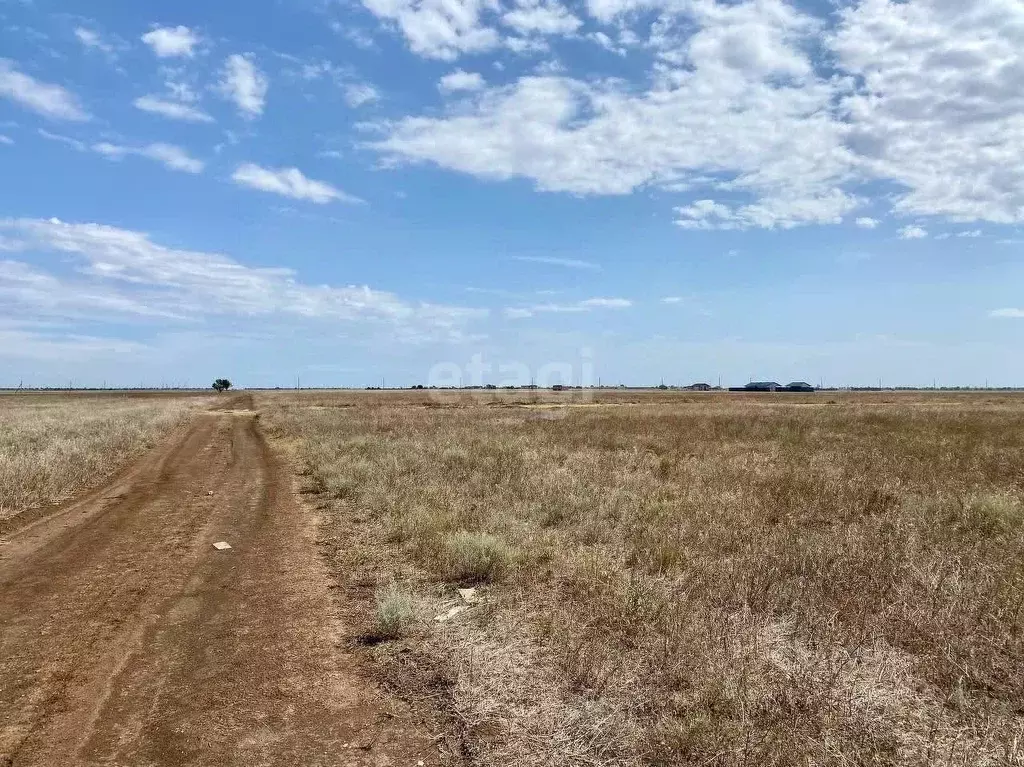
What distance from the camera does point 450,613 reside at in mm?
6609

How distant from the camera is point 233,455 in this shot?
75.2 ft

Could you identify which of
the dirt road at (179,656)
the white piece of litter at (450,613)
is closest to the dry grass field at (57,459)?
the dirt road at (179,656)

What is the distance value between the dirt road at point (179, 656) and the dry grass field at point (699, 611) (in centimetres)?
58

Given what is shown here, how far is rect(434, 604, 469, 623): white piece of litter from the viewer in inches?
253

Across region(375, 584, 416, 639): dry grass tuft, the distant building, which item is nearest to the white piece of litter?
region(375, 584, 416, 639): dry grass tuft

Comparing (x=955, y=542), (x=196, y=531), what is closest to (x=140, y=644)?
(x=196, y=531)

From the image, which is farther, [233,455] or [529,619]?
[233,455]

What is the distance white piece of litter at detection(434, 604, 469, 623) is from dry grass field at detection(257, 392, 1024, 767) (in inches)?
2.9

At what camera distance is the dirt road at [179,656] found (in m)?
4.21

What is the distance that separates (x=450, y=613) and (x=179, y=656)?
2.56m

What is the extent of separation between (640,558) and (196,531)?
25.4 feet

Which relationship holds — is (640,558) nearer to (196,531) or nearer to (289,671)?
(289,671)

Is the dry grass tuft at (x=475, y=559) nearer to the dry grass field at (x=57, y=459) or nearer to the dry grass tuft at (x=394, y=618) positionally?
the dry grass tuft at (x=394, y=618)

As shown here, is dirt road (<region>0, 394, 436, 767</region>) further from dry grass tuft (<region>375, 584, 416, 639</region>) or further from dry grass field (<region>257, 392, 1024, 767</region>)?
dry grass field (<region>257, 392, 1024, 767</region>)
